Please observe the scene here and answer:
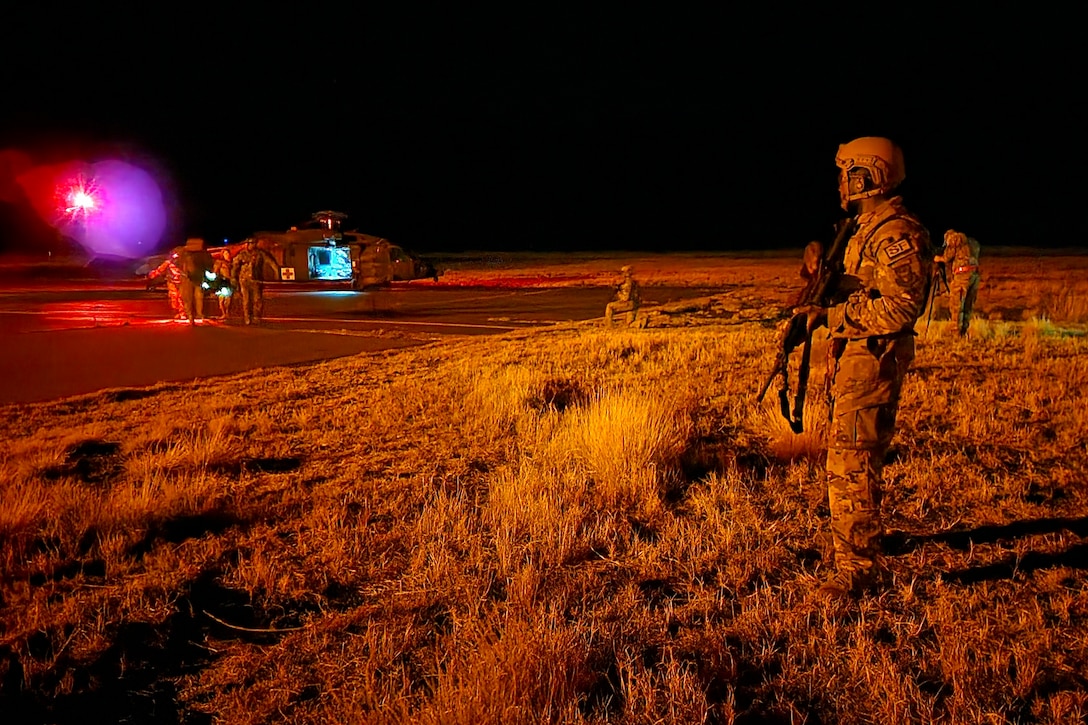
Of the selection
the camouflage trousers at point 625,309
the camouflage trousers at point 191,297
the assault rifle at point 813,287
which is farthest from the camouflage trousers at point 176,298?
the assault rifle at point 813,287

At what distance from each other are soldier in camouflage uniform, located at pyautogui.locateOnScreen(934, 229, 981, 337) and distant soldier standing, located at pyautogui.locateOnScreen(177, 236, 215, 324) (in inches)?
552

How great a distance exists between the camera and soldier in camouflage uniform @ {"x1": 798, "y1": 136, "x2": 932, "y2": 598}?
374 centimetres

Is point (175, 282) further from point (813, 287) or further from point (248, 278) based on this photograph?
point (813, 287)

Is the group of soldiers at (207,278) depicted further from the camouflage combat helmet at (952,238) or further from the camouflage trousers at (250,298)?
the camouflage combat helmet at (952,238)

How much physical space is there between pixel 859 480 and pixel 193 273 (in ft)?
52.1

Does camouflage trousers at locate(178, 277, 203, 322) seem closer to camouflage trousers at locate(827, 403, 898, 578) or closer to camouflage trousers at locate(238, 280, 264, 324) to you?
camouflage trousers at locate(238, 280, 264, 324)

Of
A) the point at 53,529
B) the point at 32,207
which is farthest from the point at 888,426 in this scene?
the point at 32,207

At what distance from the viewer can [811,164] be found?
528ft

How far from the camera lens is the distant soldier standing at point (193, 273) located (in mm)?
16719

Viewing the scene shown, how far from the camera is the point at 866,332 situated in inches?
150

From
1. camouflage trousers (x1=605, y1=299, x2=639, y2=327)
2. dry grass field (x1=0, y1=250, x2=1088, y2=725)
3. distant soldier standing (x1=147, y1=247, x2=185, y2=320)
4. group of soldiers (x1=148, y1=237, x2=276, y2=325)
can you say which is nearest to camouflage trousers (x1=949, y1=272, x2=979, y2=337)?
dry grass field (x1=0, y1=250, x2=1088, y2=725)

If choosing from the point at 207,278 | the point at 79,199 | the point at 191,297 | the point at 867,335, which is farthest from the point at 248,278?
the point at 79,199

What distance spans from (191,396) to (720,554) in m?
7.30

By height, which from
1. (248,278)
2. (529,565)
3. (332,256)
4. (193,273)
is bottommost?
(529,565)
